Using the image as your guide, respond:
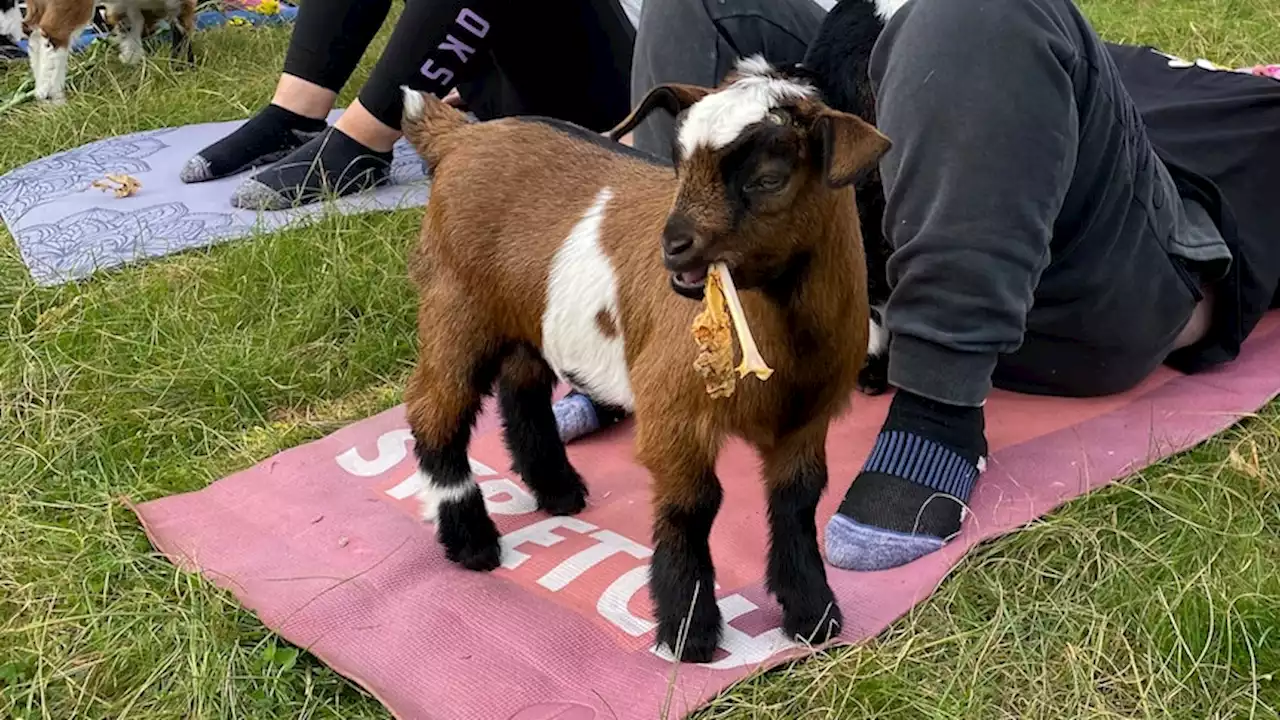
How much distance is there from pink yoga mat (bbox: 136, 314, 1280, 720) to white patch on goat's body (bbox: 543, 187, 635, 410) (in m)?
0.33

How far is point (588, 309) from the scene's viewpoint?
5.66 ft

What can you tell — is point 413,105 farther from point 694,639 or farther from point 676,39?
point 694,639

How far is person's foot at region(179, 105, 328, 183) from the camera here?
3680 millimetres

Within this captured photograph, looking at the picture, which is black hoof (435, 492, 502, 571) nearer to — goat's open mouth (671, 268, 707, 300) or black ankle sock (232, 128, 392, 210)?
goat's open mouth (671, 268, 707, 300)

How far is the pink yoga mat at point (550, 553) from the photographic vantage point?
167 cm

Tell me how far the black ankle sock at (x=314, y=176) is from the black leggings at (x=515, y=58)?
5.7 inches

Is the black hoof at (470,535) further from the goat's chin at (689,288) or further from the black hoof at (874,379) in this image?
the black hoof at (874,379)

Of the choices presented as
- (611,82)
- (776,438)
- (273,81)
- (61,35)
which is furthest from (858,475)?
(61,35)

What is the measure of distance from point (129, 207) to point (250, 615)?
2.01 m

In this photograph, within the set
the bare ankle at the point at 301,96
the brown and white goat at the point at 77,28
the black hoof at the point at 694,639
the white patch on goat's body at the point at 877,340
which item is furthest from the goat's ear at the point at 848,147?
the brown and white goat at the point at 77,28

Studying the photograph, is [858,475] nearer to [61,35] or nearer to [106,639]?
[106,639]

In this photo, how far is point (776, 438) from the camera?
1636mm

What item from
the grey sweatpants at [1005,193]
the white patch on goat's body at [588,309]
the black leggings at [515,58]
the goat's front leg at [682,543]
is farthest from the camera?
the black leggings at [515,58]

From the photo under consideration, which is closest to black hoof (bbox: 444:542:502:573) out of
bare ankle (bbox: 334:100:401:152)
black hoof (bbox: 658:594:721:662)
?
black hoof (bbox: 658:594:721:662)
